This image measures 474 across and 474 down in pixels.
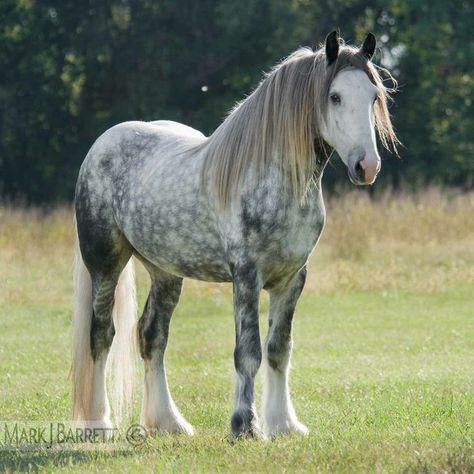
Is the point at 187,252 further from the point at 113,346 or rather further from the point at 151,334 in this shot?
the point at 113,346

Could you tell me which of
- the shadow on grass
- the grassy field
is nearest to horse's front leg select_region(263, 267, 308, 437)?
the grassy field

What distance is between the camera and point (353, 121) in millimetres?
6230

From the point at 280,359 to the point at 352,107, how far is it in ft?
5.18

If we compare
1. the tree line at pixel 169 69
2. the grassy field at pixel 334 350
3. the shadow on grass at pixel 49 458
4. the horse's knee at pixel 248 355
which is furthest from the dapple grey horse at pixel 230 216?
the tree line at pixel 169 69

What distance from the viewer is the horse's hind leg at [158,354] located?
733 centimetres

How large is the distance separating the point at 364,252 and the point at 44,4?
16.8 m

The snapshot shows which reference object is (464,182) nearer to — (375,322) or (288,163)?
(375,322)

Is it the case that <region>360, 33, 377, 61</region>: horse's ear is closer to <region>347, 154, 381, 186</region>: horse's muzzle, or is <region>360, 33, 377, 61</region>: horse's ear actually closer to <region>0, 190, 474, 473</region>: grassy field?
<region>347, 154, 381, 186</region>: horse's muzzle

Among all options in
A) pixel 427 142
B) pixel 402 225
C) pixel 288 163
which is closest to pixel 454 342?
pixel 288 163

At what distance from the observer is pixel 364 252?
17.7 m

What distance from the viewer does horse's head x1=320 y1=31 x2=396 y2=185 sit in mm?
6125

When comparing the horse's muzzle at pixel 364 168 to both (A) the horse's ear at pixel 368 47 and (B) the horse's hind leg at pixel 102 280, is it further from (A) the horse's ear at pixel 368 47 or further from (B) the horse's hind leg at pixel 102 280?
(B) the horse's hind leg at pixel 102 280

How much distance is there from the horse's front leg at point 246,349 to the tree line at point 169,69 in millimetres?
24107

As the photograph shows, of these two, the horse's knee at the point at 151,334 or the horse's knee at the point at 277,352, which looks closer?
the horse's knee at the point at 277,352
